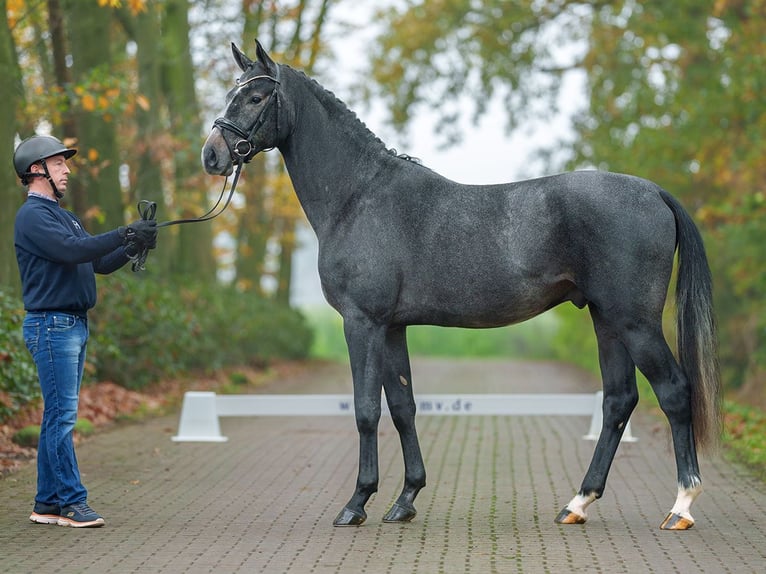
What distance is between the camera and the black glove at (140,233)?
679cm

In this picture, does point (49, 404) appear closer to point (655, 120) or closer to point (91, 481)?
point (91, 481)

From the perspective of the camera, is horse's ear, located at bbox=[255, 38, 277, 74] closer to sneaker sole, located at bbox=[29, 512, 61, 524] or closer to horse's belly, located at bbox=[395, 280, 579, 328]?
horse's belly, located at bbox=[395, 280, 579, 328]

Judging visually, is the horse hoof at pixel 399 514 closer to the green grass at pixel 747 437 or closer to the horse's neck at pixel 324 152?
the horse's neck at pixel 324 152

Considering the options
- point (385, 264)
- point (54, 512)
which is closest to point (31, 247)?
point (54, 512)

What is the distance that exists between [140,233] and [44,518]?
5.93 feet

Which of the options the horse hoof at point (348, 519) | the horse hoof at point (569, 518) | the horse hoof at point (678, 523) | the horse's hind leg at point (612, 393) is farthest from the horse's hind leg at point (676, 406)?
the horse hoof at point (348, 519)

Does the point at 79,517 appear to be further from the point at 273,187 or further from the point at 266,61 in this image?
the point at 273,187

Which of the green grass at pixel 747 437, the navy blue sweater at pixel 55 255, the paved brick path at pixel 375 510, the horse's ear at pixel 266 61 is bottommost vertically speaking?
the green grass at pixel 747 437

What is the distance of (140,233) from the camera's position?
682 cm

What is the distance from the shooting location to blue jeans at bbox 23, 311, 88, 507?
689cm

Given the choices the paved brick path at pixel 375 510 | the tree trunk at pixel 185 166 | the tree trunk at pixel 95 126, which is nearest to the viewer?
the paved brick path at pixel 375 510

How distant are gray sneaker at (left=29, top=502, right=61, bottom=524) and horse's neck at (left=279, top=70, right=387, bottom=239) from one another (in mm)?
2297

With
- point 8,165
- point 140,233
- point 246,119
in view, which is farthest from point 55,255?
point 8,165

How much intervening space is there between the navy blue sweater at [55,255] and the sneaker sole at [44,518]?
4.02 feet
